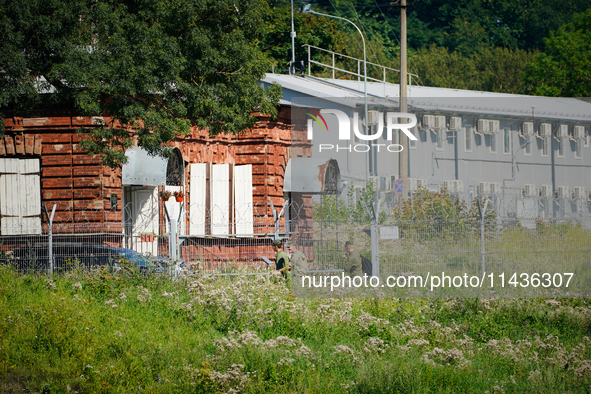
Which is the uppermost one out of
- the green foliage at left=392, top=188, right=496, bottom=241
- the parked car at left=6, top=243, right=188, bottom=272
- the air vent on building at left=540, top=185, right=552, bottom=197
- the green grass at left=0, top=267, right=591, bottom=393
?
the air vent on building at left=540, top=185, right=552, bottom=197

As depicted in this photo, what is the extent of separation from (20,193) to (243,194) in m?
6.18

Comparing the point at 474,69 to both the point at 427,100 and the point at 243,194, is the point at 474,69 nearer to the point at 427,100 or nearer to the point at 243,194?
the point at 427,100

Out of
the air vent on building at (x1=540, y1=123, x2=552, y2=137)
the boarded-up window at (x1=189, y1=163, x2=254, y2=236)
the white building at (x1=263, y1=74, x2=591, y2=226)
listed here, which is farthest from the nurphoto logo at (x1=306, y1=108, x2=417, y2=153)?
the air vent on building at (x1=540, y1=123, x2=552, y2=137)

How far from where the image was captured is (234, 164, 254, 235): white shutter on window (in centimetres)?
2059

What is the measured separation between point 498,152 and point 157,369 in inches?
848

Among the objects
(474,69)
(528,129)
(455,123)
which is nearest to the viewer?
(455,123)

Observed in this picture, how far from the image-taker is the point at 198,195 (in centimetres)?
2006

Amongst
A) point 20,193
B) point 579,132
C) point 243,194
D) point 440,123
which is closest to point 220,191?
point 243,194

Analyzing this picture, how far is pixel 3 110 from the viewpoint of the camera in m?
18.4

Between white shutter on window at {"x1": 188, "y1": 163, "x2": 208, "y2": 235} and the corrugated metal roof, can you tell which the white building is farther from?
white shutter on window at {"x1": 188, "y1": 163, "x2": 208, "y2": 235}

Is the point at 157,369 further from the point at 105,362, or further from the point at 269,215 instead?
the point at 269,215

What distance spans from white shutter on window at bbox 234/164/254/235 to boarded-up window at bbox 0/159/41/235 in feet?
18.1

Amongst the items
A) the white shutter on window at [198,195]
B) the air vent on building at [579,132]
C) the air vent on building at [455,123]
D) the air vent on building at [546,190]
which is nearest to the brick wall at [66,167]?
the white shutter on window at [198,195]

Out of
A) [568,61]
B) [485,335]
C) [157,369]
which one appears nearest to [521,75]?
[568,61]
